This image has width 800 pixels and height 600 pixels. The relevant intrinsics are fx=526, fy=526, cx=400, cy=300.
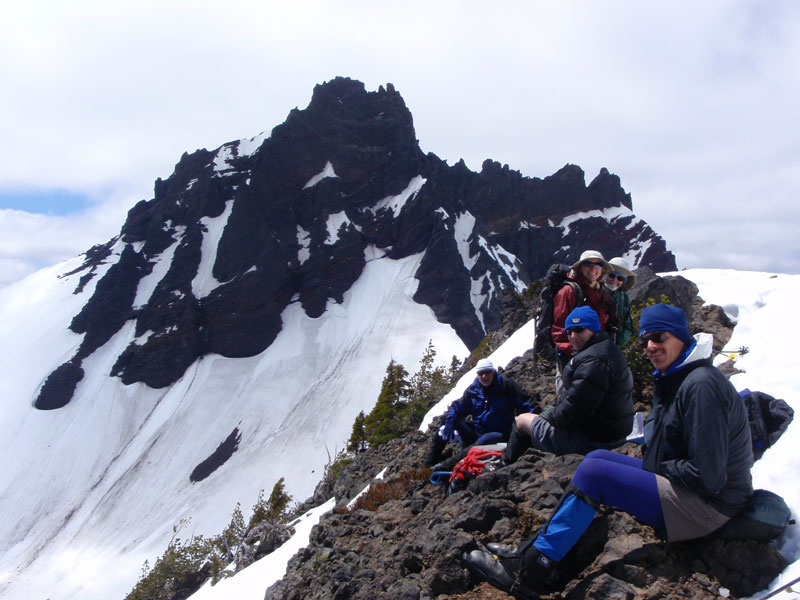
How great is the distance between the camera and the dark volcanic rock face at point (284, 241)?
71438 mm

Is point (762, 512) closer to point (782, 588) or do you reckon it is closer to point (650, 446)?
point (782, 588)

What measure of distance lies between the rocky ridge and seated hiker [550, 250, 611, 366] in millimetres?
1680

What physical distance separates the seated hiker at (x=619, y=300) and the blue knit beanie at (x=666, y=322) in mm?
3369

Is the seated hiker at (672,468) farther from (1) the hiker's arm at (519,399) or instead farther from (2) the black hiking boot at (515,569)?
(1) the hiker's arm at (519,399)

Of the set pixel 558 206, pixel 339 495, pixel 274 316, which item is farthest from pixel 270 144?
pixel 339 495

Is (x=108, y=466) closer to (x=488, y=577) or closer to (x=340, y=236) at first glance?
(x=340, y=236)

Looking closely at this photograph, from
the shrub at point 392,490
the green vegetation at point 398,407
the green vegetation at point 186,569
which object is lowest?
the green vegetation at point 186,569

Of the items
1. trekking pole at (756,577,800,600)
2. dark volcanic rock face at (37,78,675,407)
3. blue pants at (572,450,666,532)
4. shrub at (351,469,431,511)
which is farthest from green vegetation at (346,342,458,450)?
dark volcanic rock face at (37,78,675,407)

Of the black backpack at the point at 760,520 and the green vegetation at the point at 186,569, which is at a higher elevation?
the black backpack at the point at 760,520

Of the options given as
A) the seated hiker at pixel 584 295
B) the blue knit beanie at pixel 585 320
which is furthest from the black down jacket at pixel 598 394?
the seated hiker at pixel 584 295

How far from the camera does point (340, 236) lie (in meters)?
79.1

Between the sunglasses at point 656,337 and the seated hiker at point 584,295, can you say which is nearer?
the sunglasses at point 656,337

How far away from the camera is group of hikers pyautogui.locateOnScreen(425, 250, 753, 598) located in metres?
3.74

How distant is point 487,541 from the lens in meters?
5.34
